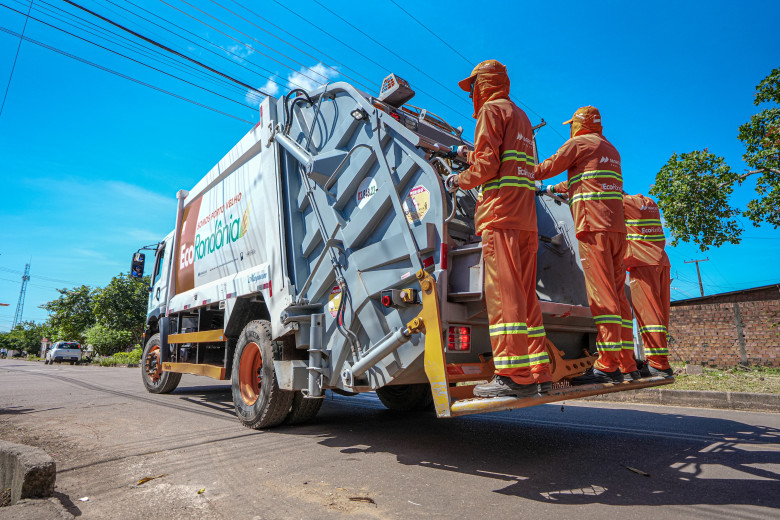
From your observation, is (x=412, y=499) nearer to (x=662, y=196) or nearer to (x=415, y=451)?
(x=415, y=451)

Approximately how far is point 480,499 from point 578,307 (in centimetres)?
185

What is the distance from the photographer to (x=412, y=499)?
8.78 ft

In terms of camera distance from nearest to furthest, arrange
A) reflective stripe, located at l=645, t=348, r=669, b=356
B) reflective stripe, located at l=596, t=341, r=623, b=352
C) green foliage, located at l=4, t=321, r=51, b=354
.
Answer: reflective stripe, located at l=596, t=341, r=623, b=352 < reflective stripe, located at l=645, t=348, r=669, b=356 < green foliage, located at l=4, t=321, r=51, b=354

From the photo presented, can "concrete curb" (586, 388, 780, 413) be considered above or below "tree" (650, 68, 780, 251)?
below

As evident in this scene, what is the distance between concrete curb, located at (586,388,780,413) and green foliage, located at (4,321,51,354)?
3131 inches

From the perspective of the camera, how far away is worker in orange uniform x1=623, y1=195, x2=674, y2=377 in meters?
4.16

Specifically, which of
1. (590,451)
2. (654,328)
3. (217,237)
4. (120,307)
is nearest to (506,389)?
(590,451)

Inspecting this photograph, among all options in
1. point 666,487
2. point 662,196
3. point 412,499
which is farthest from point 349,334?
point 662,196

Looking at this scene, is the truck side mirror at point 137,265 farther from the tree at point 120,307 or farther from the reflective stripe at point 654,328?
the tree at point 120,307

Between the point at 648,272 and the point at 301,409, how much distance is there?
3634mm

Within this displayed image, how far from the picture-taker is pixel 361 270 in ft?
12.3

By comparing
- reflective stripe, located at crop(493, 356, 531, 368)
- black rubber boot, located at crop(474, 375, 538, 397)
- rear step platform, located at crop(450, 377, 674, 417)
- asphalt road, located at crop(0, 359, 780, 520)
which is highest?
reflective stripe, located at crop(493, 356, 531, 368)

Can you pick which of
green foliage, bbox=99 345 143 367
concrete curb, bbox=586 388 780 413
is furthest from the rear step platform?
green foliage, bbox=99 345 143 367

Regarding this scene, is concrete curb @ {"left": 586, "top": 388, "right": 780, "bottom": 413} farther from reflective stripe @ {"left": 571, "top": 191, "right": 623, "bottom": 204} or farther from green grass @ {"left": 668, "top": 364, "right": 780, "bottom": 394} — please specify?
reflective stripe @ {"left": 571, "top": 191, "right": 623, "bottom": 204}
